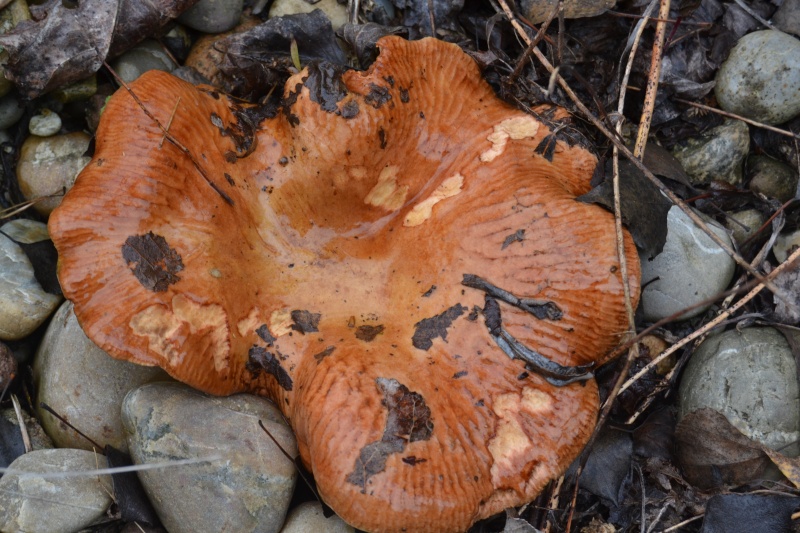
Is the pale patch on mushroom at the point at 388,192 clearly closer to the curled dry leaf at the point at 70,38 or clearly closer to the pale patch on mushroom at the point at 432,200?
the pale patch on mushroom at the point at 432,200

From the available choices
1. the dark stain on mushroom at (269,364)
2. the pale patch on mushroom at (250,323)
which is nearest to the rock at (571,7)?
the pale patch on mushroom at (250,323)

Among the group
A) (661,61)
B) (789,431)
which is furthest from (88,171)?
(789,431)

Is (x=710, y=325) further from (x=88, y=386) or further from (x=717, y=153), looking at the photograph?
(x=88, y=386)

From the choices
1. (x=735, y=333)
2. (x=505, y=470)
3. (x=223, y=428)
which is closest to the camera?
(x=505, y=470)

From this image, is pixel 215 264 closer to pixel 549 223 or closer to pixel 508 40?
pixel 549 223

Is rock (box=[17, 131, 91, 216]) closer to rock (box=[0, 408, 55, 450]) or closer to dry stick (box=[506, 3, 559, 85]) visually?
rock (box=[0, 408, 55, 450])

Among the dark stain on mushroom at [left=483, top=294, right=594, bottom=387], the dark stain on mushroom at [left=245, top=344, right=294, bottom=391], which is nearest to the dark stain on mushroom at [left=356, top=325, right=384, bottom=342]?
the dark stain on mushroom at [left=245, top=344, right=294, bottom=391]
